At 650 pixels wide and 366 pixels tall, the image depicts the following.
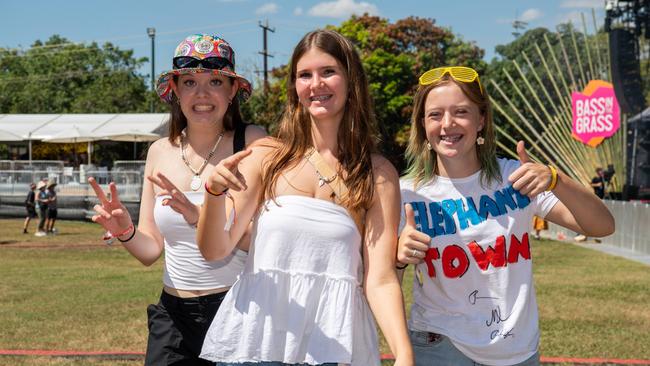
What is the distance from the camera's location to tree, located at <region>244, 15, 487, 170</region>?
4175cm

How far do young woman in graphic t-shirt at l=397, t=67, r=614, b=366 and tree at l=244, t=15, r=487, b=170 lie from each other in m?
36.5

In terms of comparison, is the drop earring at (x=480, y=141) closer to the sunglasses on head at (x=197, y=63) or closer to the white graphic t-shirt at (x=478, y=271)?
the white graphic t-shirt at (x=478, y=271)

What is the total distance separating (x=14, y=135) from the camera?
29703 mm

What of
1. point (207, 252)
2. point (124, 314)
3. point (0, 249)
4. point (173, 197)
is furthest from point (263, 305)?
point (0, 249)

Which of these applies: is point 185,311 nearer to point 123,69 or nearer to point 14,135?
point 14,135

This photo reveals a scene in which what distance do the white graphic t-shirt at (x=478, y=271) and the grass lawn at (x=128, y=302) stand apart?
4389mm

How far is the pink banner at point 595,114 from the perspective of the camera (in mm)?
23484

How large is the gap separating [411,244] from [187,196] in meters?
1.03

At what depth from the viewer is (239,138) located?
10.8 feet

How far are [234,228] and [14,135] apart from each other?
29619 millimetres

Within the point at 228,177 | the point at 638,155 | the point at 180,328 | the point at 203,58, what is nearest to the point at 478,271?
the point at 228,177

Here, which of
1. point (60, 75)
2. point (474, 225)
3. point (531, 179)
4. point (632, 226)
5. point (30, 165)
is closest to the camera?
point (531, 179)

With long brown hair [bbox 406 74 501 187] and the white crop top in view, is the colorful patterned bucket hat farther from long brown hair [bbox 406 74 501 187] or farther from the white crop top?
long brown hair [bbox 406 74 501 187]

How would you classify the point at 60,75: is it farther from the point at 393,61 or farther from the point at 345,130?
the point at 345,130
